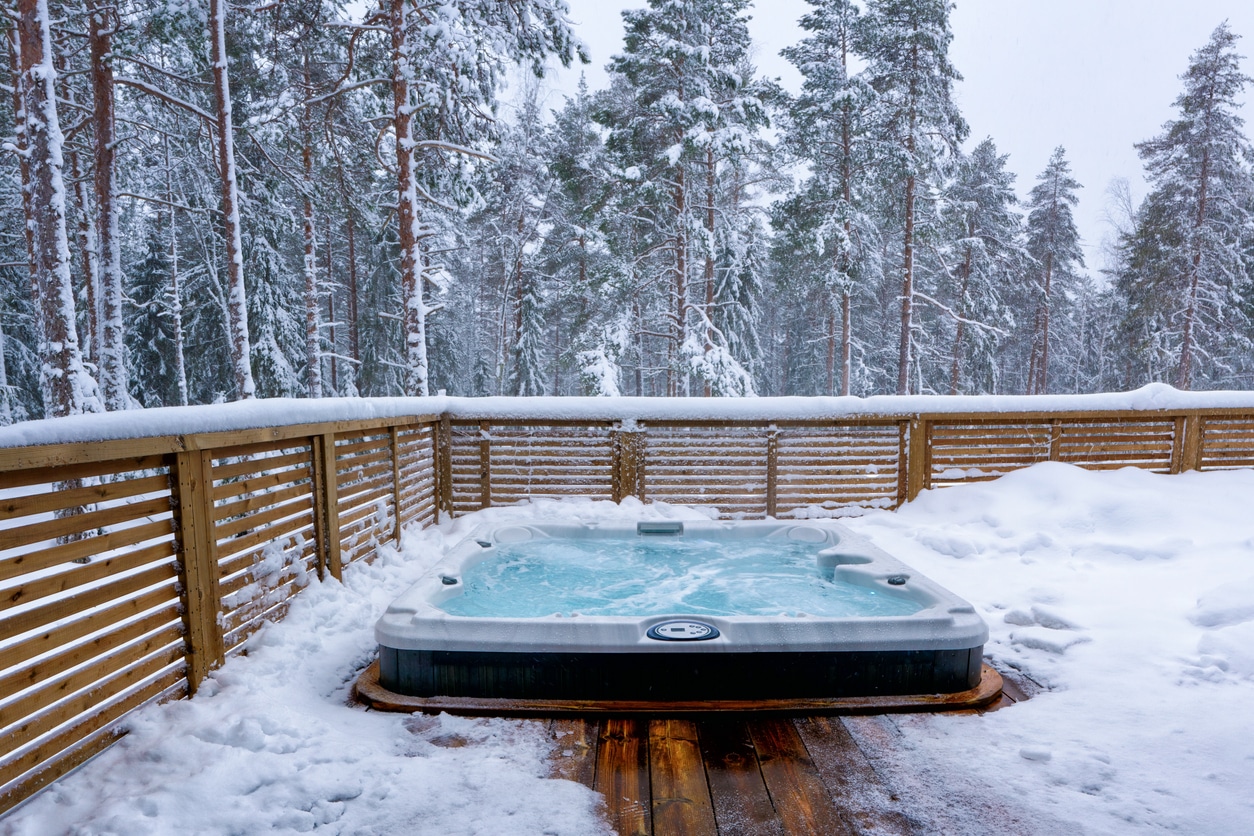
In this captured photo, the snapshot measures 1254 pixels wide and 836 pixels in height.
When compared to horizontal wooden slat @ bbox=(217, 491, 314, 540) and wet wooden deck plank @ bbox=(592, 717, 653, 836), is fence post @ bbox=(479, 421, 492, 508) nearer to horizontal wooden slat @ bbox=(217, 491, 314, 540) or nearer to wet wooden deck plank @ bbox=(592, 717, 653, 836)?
horizontal wooden slat @ bbox=(217, 491, 314, 540)

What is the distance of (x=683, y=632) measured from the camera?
7.66 ft

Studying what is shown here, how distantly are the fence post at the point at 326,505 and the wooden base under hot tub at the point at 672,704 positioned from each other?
3.93 feet

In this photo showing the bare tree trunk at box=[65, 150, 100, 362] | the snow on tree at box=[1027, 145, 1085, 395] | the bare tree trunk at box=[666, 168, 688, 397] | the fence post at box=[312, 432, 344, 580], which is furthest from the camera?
the snow on tree at box=[1027, 145, 1085, 395]

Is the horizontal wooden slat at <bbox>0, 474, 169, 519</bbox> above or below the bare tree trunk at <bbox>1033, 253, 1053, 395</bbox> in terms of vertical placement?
below

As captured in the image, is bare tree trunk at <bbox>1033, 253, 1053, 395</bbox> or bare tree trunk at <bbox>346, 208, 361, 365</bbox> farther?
bare tree trunk at <bbox>1033, 253, 1053, 395</bbox>

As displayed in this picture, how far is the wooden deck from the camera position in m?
1.65

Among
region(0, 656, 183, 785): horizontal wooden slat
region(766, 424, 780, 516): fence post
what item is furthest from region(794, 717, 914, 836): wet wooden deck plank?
region(766, 424, 780, 516): fence post

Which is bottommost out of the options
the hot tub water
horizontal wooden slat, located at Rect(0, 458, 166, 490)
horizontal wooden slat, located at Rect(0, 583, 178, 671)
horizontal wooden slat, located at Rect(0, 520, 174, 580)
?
the hot tub water

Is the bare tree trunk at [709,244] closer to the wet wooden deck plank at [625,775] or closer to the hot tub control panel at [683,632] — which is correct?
the hot tub control panel at [683,632]

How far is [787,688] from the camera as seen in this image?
2297mm

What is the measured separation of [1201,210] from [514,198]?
41.7 feet

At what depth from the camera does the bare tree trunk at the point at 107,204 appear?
5809 mm

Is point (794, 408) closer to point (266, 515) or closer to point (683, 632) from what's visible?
point (683, 632)

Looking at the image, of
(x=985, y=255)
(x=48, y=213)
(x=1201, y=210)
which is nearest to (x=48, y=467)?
(x=48, y=213)
